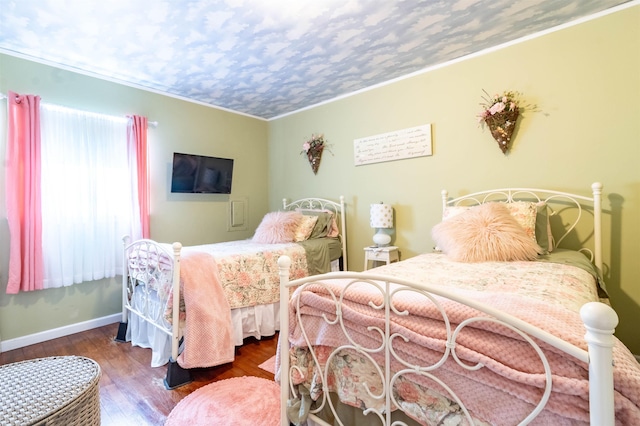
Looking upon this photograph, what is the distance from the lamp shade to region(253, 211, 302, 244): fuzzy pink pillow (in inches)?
33.6

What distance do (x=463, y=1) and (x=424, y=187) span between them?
5.15 feet

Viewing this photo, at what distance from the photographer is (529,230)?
84.7 inches

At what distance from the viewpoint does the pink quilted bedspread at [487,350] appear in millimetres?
746

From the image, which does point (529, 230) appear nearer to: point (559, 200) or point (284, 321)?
point (559, 200)

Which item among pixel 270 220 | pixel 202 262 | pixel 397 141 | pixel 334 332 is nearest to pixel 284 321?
pixel 334 332

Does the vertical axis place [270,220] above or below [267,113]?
below

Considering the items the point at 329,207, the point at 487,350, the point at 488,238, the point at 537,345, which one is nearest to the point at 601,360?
the point at 537,345

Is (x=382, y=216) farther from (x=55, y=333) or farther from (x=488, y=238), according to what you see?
(x=55, y=333)

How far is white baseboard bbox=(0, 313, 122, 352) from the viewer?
2582 millimetres

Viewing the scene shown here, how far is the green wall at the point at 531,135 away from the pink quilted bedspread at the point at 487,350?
44.5 inches

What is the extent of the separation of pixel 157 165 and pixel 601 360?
12.6 feet

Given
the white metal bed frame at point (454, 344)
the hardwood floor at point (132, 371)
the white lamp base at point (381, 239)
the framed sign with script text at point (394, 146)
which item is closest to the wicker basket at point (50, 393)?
the hardwood floor at point (132, 371)

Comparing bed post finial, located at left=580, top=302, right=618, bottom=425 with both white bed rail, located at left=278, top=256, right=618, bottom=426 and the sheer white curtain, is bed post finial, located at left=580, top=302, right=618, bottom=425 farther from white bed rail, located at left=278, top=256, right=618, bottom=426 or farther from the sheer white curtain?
the sheer white curtain

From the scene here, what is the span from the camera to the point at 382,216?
3.16 metres
